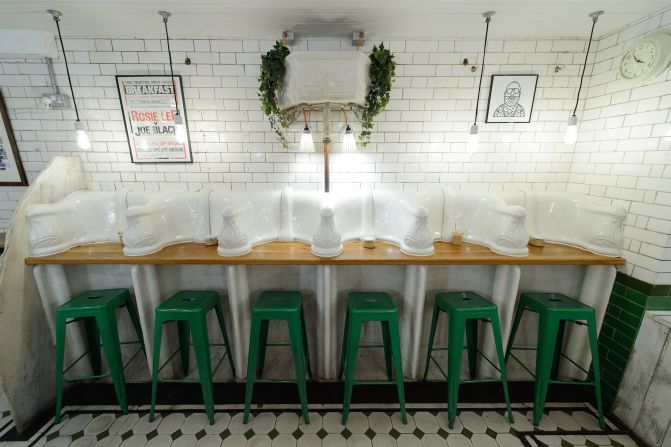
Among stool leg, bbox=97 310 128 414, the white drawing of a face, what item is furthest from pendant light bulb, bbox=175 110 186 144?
the white drawing of a face

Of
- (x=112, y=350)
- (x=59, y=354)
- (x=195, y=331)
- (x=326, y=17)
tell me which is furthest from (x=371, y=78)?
(x=59, y=354)

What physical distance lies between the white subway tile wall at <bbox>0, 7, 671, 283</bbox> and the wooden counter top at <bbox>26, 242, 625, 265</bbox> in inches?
31.3

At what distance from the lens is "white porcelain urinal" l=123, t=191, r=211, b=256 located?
211cm

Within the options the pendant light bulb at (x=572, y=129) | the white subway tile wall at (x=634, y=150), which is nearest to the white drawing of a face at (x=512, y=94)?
the pendant light bulb at (x=572, y=129)

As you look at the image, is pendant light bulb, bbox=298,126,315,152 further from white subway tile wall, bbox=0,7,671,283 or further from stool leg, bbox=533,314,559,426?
stool leg, bbox=533,314,559,426

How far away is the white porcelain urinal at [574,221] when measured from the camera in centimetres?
208

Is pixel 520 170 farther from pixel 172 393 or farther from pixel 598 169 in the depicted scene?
pixel 172 393

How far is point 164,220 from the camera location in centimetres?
234

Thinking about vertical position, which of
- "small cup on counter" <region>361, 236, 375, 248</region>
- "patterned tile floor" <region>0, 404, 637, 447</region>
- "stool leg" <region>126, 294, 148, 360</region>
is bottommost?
"patterned tile floor" <region>0, 404, 637, 447</region>

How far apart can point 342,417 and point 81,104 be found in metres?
3.79

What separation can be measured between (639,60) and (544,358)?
243 centimetres

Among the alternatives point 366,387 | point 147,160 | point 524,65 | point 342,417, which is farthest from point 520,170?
point 147,160

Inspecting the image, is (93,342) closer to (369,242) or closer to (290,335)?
(290,335)

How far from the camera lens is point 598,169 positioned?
2.46 meters
